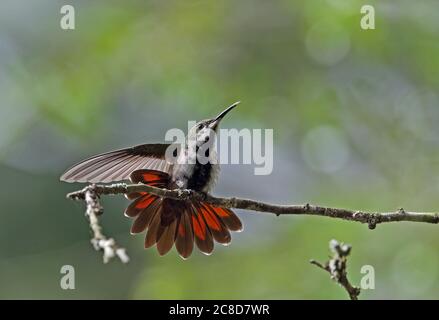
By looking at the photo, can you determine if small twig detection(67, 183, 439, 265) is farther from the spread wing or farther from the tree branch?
the spread wing

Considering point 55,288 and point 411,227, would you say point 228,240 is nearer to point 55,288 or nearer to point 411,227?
point 411,227

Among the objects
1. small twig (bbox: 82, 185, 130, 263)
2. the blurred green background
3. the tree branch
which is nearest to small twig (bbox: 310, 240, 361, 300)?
the tree branch

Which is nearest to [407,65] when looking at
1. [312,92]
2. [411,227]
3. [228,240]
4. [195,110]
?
[312,92]

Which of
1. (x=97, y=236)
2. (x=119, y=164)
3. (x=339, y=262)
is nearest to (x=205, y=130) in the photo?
(x=119, y=164)

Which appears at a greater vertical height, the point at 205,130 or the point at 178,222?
the point at 205,130

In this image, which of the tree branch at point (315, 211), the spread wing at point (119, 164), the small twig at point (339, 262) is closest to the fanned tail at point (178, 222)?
the spread wing at point (119, 164)

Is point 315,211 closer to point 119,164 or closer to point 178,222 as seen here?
point 178,222
